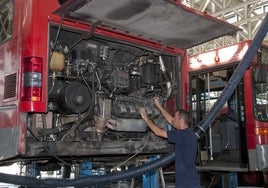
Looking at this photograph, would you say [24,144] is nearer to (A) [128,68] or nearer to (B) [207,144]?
(A) [128,68]

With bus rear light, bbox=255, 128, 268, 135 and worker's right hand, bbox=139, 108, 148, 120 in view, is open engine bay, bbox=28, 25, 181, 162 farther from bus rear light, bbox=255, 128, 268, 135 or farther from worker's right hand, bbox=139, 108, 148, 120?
bus rear light, bbox=255, 128, 268, 135

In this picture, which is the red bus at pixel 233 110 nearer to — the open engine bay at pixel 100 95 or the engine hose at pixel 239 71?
the open engine bay at pixel 100 95

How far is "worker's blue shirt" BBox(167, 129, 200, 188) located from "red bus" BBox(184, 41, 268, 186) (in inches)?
125

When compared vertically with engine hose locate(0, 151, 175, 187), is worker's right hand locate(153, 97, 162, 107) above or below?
above

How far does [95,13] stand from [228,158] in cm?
488

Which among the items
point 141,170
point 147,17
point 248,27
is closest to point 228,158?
point 141,170

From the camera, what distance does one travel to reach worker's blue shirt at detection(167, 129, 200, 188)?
350 centimetres

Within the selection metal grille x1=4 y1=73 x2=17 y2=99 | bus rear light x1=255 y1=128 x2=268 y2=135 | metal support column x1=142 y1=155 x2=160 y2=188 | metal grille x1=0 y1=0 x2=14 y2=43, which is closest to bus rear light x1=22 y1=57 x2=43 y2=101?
metal grille x1=4 y1=73 x2=17 y2=99

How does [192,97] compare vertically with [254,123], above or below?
above

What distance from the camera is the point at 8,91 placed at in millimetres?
3238

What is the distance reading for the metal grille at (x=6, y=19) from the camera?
344 cm

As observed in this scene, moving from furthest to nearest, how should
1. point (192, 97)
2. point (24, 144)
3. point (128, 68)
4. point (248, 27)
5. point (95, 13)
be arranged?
1. point (248, 27)
2. point (192, 97)
3. point (128, 68)
4. point (95, 13)
5. point (24, 144)

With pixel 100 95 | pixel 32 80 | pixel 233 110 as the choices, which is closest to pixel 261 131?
pixel 233 110

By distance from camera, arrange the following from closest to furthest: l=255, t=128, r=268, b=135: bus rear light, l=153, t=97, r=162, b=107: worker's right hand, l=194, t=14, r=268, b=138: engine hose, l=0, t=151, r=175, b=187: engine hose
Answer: l=0, t=151, r=175, b=187: engine hose
l=194, t=14, r=268, b=138: engine hose
l=153, t=97, r=162, b=107: worker's right hand
l=255, t=128, r=268, b=135: bus rear light
